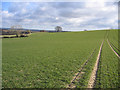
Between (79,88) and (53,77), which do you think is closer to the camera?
(79,88)

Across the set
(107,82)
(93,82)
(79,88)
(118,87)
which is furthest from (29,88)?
(118,87)

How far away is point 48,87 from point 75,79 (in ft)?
9.16

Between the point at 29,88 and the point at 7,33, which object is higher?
the point at 7,33

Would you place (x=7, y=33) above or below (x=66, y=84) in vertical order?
above

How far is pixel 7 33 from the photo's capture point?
351 feet

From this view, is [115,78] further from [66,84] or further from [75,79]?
[66,84]

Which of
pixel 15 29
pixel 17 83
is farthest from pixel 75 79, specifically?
pixel 15 29

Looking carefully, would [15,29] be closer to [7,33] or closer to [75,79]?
[7,33]

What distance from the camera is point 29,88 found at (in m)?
7.89

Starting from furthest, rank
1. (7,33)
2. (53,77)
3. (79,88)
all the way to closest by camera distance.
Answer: (7,33) < (53,77) < (79,88)

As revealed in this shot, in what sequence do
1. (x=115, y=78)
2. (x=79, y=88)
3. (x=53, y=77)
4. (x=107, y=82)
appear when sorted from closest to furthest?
1. (x=79, y=88)
2. (x=107, y=82)
3. (x=115, y=78)
4. (x=53, y=77)

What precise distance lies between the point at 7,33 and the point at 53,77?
375 ft

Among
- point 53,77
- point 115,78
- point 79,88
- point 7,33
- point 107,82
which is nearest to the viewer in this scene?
point 79,88

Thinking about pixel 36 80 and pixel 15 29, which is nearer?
pixel 36 80
